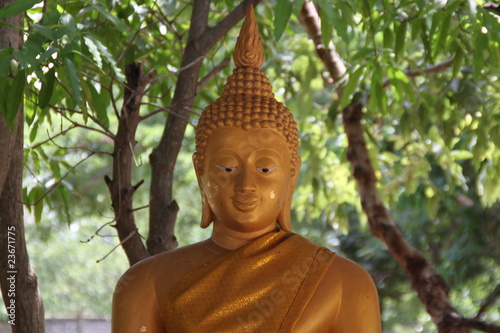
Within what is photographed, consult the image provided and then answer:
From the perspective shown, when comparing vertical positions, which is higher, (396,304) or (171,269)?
(171,269)

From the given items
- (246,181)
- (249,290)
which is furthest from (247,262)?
(246,181)

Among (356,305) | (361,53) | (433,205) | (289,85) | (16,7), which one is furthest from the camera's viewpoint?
(289,85)

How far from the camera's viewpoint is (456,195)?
5.36 m

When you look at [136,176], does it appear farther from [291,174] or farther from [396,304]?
[291,174]

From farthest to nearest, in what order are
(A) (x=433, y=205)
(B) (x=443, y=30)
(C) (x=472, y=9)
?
(A) (x=433, y=205)
(B) (x=443, y=30)
(C) (x=472, y=9)

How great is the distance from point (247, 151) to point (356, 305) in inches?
17.1

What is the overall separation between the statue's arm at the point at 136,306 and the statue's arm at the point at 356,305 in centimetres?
42

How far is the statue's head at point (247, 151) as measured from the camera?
1.96m

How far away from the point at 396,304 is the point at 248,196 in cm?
521

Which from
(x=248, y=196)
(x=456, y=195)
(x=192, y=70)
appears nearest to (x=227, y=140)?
(x=248, y=196)

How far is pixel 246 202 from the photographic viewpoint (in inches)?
76.5

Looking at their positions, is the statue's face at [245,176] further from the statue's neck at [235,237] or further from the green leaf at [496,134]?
the green leaf at [496,134]

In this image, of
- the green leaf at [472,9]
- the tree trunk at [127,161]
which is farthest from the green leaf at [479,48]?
the tree trunk at [127,161]

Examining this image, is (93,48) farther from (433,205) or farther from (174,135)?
(433,205)
